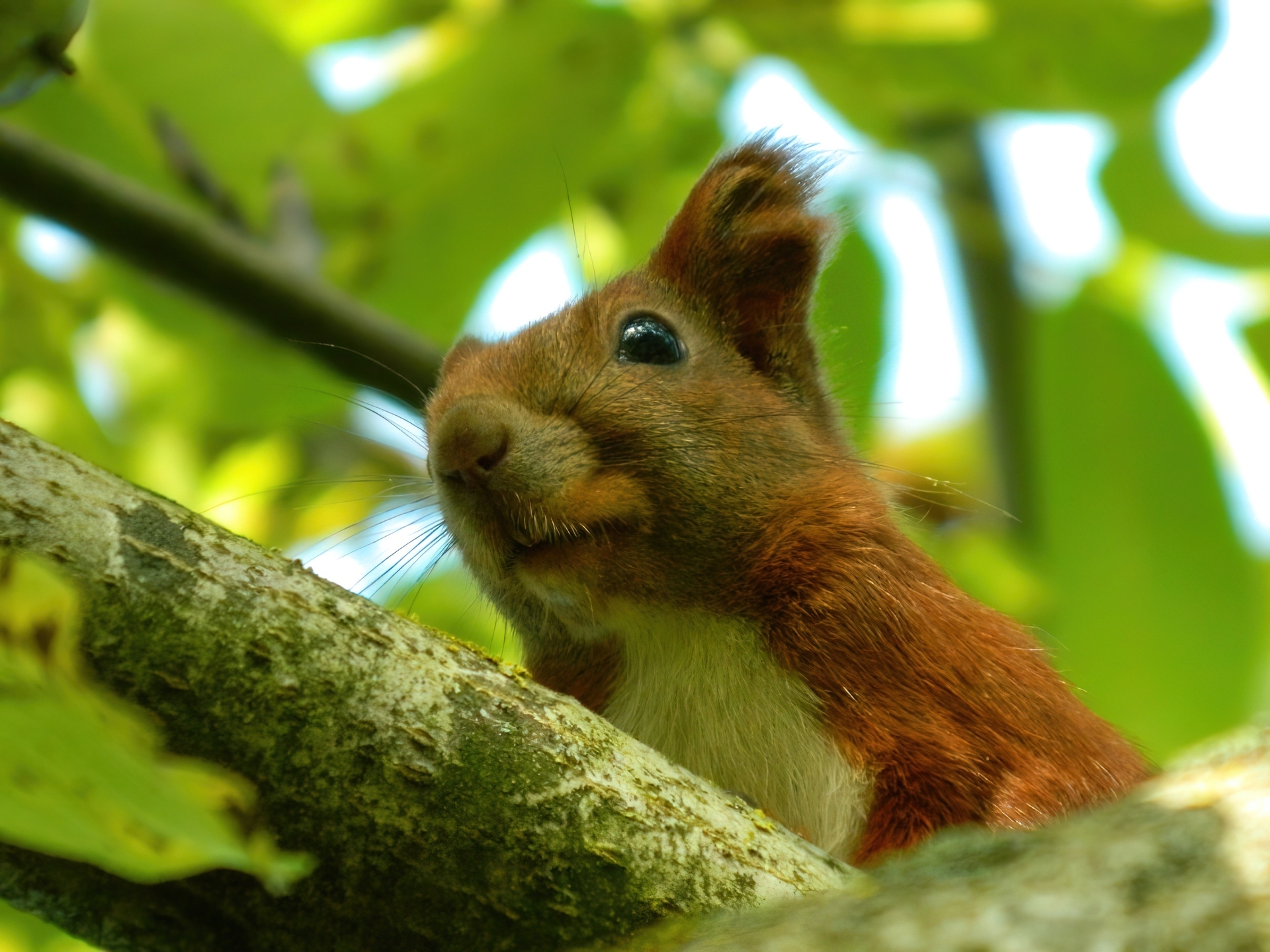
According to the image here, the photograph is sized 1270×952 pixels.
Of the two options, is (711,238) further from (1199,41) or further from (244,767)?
(244,767)

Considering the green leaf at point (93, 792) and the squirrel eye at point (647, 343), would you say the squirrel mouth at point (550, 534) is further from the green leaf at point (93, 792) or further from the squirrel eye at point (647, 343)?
the green leaf at point (93, 792)

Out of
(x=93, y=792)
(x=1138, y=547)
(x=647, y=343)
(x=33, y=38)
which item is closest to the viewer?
(x=93, y=792)

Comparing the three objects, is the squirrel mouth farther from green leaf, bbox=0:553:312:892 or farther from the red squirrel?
green leaf, bbox=0:553:312:892

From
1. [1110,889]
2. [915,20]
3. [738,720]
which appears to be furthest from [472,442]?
[1110,889]

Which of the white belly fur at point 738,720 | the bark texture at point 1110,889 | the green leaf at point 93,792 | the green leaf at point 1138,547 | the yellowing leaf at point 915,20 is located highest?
the yellowing leaf at point 915,20

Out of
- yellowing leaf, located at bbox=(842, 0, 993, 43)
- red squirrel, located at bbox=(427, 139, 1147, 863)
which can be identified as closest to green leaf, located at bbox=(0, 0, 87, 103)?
red squirrel, located at bbox=(427, 139, 1147, 863)

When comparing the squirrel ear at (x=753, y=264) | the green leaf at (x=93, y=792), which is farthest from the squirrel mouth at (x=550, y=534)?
the green leaf at (x=93, y=792)

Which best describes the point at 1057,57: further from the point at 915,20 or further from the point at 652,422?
the point at 652,422

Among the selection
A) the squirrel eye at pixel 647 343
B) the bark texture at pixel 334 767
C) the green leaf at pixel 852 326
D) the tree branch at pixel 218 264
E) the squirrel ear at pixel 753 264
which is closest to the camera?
the bark texture at pixel 334 767
